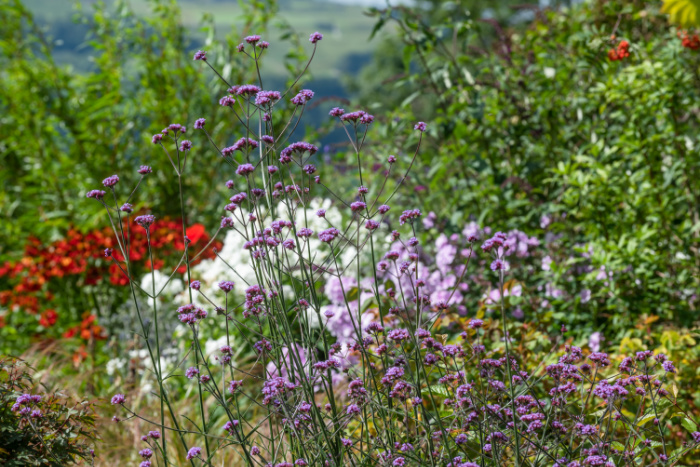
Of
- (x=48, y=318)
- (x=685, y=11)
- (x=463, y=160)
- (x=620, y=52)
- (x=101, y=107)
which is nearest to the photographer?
(x=685, y=11)

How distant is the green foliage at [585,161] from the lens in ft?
10.1

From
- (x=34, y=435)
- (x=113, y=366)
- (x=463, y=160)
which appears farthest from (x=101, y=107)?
(x=34, y=435)

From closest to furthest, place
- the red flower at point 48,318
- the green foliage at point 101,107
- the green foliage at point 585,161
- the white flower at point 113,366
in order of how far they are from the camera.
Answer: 1. the green foliage at point 585,161
2. the white flower at point 113,366
3. the red flower at point 48,318
4. the green foliage at point 101,107

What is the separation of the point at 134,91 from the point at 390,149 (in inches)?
114

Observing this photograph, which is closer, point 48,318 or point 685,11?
point 685,11

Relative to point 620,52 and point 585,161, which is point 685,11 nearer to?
point 585,161

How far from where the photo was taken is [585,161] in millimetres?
3180

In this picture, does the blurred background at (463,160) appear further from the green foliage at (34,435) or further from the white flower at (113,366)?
the green foliage at (34,435)

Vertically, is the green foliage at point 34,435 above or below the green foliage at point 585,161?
below

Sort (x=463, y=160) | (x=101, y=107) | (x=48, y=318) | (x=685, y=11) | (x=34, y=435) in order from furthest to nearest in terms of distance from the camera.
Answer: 1. (x=101, y=107)
2. (x=48, y=318)
3. (x=463, y=160)
4. (x=34, y=435)
5. (x=685, y=11)

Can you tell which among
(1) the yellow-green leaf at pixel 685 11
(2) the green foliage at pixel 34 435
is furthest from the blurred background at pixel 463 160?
(1) the yellow-green leaf at pixel 685 11

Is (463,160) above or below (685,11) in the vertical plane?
above

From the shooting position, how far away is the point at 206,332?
4020 mm

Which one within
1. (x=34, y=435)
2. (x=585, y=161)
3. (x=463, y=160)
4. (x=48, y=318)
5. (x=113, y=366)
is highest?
(x=463, y=160)
